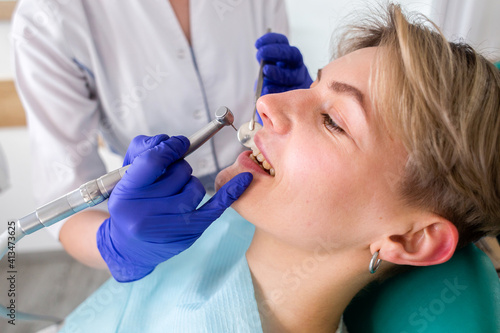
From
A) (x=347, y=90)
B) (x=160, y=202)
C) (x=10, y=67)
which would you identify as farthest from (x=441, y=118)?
(x=10, y=67)

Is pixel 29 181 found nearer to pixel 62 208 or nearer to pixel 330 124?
pixel 62 208

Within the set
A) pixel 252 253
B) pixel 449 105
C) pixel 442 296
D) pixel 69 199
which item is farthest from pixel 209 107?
pixel 442 296

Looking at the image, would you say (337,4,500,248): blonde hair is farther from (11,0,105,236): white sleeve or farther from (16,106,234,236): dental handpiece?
(11,0,105,236): white sleeve

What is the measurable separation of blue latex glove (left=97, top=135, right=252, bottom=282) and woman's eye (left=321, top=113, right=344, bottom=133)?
0.68 ft

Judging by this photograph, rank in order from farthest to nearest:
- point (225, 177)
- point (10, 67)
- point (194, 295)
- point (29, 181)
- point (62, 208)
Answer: point (29, 181) → point (10, 67) → point (194, 295) → point (225, 177) → point (62, 208)

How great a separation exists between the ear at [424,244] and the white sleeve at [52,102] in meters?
0.91

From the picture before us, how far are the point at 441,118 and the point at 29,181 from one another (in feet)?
7.64

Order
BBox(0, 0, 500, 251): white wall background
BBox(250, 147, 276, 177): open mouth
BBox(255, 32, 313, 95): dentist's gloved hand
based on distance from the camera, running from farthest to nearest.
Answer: BBox(0, 0, 500, 251): white wall background → BBox(255, 32, 313, 95): dentist's gloved hand → BBox(250, 147, 276, 177): open mouth

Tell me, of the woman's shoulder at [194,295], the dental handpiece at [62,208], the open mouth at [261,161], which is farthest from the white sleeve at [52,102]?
the open mouth at [261,161]

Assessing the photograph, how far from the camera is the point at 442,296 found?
947mm

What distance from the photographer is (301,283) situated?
0.98 m

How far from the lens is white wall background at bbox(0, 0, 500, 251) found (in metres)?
2.01

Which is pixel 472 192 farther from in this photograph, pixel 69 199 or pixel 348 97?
pixel 69 199

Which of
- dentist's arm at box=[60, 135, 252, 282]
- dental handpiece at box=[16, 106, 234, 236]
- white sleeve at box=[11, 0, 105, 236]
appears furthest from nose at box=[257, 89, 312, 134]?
white sleeve at box=[11, 0, 105, 236]
